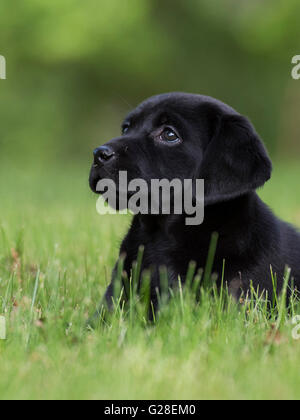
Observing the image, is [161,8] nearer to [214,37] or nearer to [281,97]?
[214,37]

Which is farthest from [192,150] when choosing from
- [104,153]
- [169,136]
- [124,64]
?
[124,64]

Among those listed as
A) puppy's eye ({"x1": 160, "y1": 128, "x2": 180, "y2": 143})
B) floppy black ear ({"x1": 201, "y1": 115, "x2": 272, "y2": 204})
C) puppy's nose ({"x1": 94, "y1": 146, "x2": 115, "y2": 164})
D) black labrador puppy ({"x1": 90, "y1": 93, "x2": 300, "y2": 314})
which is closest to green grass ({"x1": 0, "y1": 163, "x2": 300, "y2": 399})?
black labrador puppy ({"x1": 90, "y1": 93, "x2": 300, "y2": 314})

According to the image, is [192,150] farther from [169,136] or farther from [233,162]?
[233,162]

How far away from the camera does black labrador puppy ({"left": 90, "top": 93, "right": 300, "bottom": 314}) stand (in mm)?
3027

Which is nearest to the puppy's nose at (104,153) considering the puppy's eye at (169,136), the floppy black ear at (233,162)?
the puppy's eye at (169,136)

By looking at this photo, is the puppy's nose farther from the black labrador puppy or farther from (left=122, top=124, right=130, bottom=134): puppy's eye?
(left=122, top=124, right=130, bottom=134): puppy's eye

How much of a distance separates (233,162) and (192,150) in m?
0.25

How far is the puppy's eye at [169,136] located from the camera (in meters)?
3.22

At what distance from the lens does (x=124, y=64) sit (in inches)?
718

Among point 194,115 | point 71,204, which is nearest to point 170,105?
point 194,115

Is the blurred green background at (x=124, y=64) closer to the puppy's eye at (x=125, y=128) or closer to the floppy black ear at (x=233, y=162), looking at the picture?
the puppy's eye at (x=125, y=128)

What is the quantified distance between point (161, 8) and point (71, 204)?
13.8m

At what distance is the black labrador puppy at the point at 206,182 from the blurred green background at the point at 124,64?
13.8 m
